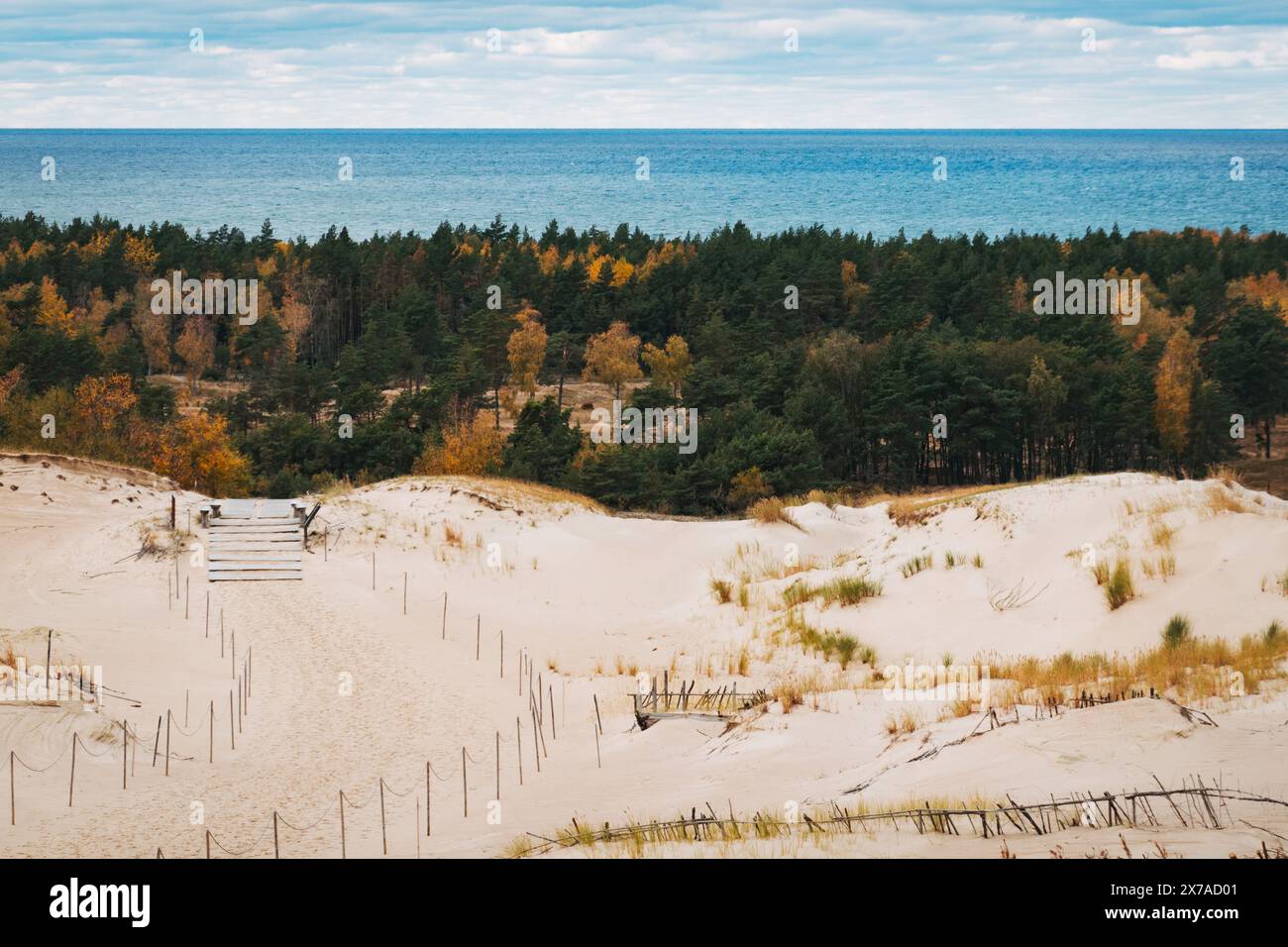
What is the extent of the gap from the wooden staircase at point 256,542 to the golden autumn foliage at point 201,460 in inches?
756

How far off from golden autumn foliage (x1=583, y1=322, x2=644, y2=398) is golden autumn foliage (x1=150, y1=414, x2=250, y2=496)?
2917 cm

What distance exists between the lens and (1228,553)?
20.8 m

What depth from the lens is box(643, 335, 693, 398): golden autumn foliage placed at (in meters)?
77.3

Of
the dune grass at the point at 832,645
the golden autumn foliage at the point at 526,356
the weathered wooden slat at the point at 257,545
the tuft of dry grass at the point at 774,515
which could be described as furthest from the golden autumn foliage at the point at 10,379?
the dune grass at the point at 832,645

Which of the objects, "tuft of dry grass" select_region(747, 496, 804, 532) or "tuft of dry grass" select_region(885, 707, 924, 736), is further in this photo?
"tuft of dry grass" select_region(747, 496, 804, 532)

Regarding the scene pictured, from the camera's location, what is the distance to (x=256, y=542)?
30344mm

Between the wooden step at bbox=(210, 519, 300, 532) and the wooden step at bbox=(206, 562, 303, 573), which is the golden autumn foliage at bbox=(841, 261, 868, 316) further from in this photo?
the wooden step at bbox=(206, 562, 303, 573)

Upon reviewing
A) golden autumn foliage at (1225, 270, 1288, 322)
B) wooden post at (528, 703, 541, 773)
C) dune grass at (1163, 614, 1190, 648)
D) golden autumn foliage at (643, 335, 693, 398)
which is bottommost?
wooden post at (528, 703, 541, 773)

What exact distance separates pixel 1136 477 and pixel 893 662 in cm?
928

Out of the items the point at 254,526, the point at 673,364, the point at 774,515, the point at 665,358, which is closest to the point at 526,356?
the point at 665,358

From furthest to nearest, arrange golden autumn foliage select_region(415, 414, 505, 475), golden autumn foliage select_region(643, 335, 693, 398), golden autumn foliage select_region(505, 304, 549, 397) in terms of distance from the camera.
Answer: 1. golden autumn foliage select_region(643, 335, 693, 398)
2. golden autumn foliage select_region(505, 304, 549, 397)
3. golden autumn foliage select_region(415, 414, 505, 475)

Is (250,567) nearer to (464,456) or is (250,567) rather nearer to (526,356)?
(464,456)

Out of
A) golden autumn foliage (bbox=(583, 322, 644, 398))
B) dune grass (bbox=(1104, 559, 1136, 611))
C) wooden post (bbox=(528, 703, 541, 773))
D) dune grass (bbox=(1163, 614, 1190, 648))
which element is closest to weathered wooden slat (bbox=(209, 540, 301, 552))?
wooden post (bbox=(528, 703, 541, 773))
